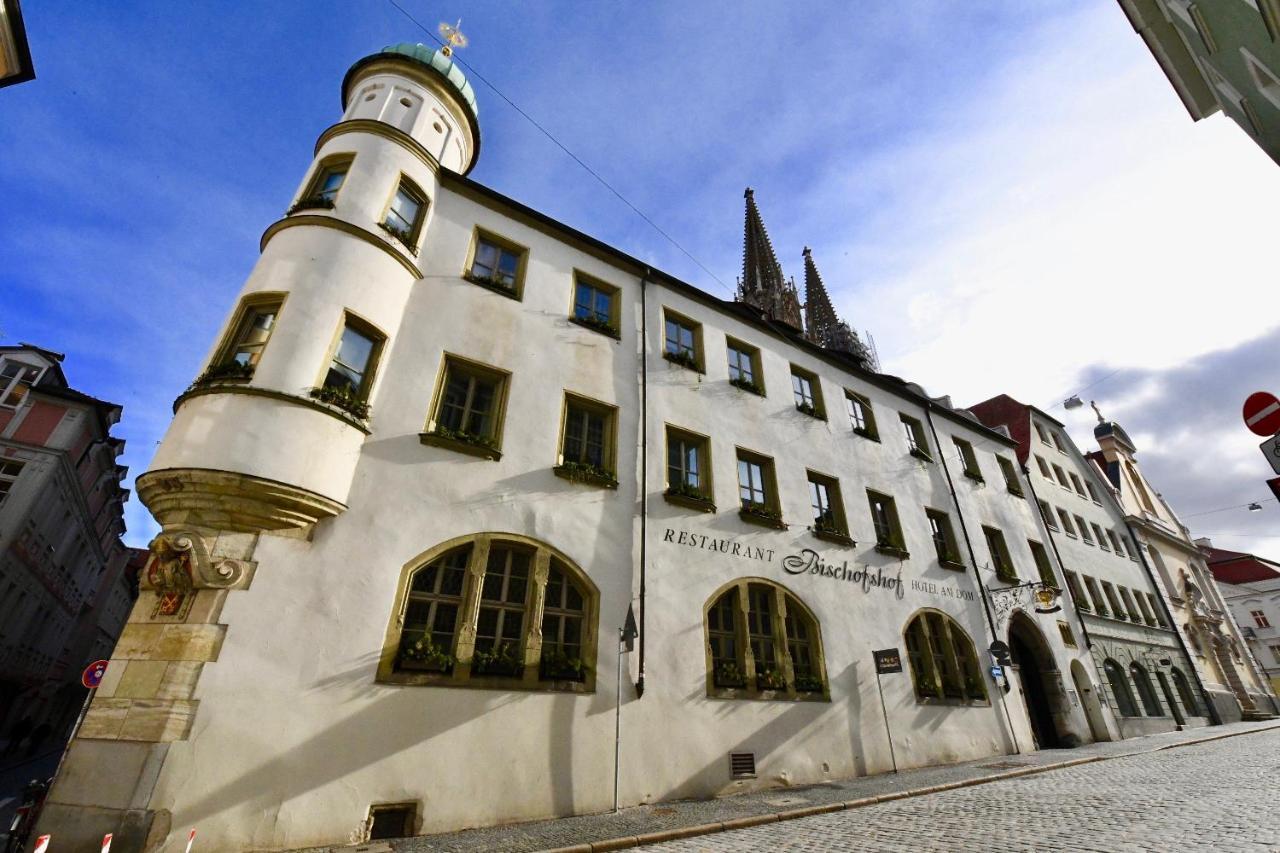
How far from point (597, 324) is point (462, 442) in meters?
4.88

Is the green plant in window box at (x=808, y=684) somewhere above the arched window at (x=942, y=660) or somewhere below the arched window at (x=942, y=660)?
below

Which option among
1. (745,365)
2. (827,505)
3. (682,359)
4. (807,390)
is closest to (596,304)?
(682,359)

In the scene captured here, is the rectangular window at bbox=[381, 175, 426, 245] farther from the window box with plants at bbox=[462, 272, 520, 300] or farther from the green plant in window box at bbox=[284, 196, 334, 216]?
the window box with plants at bbox=[462, 272, 520, 300]

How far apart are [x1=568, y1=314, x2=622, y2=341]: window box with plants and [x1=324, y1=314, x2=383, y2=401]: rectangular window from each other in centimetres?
456

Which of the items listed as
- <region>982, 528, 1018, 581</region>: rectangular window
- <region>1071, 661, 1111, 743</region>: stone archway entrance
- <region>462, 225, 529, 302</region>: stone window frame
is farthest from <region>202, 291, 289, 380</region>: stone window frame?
<region>1071, 661, 1111, 743</region>: stone archway entrance

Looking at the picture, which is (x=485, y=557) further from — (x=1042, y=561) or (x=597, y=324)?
(x=1042, y=561)

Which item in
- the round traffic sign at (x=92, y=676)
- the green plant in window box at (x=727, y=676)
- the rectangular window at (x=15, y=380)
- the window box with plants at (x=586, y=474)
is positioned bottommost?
the round traffic sign at (x=92, y=676)

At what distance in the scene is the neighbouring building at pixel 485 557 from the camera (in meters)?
7.46

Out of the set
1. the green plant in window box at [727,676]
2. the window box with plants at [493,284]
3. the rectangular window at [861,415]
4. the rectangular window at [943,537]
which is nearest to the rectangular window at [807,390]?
the rectangular window at [861,415]

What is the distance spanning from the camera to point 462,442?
10352mm

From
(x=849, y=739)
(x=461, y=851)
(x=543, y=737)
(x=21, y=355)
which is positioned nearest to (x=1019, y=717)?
(x=849, y=739)

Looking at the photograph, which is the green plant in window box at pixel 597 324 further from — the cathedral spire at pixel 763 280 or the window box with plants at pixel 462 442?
the cathedral spire at pixel 763 280

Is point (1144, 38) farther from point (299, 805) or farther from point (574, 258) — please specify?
point (299, 805)

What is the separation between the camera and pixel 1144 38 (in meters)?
12.1
